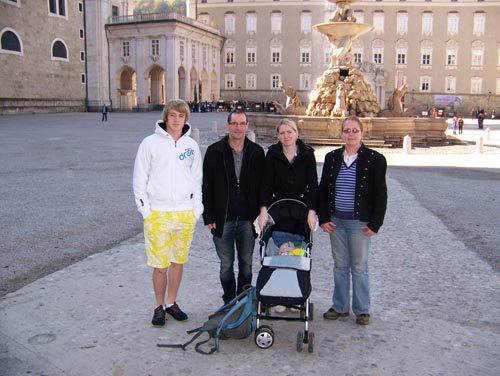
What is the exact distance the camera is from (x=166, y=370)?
3594mm

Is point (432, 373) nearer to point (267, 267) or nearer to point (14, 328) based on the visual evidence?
point (267, 267)

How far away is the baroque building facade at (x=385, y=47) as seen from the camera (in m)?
63.2

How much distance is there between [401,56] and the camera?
64875 mm

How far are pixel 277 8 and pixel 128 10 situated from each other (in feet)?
63.5

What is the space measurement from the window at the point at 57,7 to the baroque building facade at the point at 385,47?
22.0 metres

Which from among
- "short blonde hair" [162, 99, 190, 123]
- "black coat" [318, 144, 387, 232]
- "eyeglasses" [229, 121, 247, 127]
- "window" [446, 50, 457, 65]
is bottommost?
"black coat" [318, 144, 387, 232]

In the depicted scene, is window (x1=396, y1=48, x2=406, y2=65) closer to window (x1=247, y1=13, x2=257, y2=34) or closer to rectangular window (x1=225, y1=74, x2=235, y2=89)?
window (x1=247, y1=13, x2=257, y2=34)

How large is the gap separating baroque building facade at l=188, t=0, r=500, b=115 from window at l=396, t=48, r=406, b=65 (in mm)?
129

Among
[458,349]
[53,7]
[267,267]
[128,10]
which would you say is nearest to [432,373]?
[458,349]

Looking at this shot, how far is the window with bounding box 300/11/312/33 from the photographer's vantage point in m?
65.9

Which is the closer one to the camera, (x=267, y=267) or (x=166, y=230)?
(x=267, y=267)

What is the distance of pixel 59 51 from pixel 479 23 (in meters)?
50.5

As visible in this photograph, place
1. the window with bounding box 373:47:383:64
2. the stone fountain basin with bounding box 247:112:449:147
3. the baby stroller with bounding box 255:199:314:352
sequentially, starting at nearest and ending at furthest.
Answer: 1. the baby stroller with bounding box 255:199:314:352
2. the stone fountain basin with bounding box 247:112:449:147
3. the window with bounding box 373:47:383:64

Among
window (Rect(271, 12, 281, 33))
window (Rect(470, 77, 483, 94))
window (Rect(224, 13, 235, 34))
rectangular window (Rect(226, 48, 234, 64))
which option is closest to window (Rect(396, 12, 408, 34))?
window (Rect(470, 77, 483, 94))
